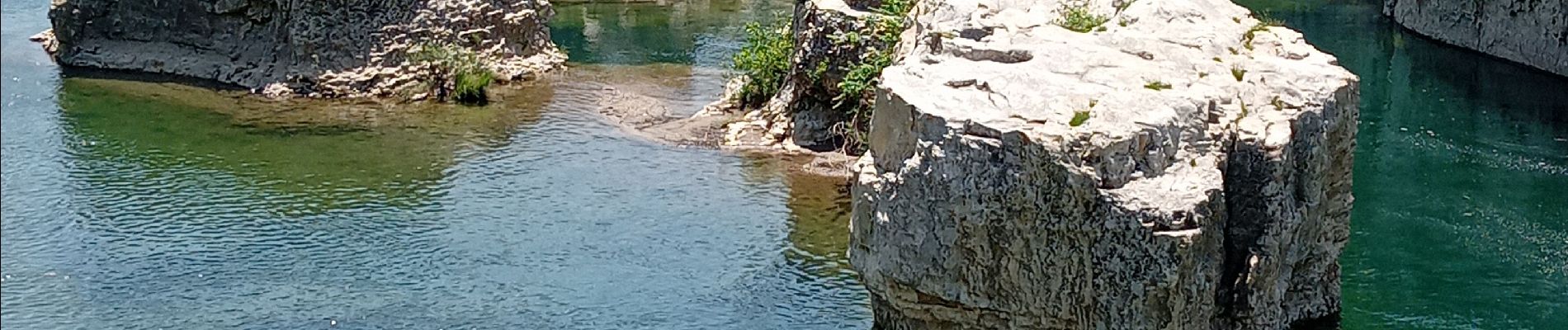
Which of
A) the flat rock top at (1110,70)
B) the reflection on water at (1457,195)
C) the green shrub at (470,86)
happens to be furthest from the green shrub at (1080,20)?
the green shrub at (470,86)

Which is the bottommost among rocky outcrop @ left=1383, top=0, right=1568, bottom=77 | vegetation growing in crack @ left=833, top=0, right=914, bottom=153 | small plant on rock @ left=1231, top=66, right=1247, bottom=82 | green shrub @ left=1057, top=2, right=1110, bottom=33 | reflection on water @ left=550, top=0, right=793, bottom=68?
reflection on water @ left=550, top=0, right=793, bottom=68

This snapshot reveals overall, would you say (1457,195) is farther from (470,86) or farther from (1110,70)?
(470,86)

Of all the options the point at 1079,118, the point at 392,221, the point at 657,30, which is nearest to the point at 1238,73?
the point at 1079,118

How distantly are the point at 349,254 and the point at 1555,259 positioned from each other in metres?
13.2

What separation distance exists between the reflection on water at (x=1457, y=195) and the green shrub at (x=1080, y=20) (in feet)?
12.0

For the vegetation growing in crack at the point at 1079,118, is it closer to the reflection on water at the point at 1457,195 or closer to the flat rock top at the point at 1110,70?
the flat rock top at the point at 1110,70

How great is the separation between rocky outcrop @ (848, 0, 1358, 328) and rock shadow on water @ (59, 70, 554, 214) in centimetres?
998

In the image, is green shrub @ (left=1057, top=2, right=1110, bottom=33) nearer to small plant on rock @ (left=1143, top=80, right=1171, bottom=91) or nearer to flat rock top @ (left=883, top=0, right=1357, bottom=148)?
flat rock top @ (left=883, top=0, right=1357, bottom=148)

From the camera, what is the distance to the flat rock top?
13164 millimetres

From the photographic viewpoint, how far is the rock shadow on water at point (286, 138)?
77.4 feet

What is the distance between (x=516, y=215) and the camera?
21.4m

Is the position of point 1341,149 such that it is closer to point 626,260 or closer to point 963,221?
point 963,221

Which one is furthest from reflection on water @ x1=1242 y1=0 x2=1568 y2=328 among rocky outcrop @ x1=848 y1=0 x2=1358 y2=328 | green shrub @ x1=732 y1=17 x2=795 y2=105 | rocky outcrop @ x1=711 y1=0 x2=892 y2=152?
green shrub @ x1=732 y1=17 x2=795 y2=105

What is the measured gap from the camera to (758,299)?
1767cm
